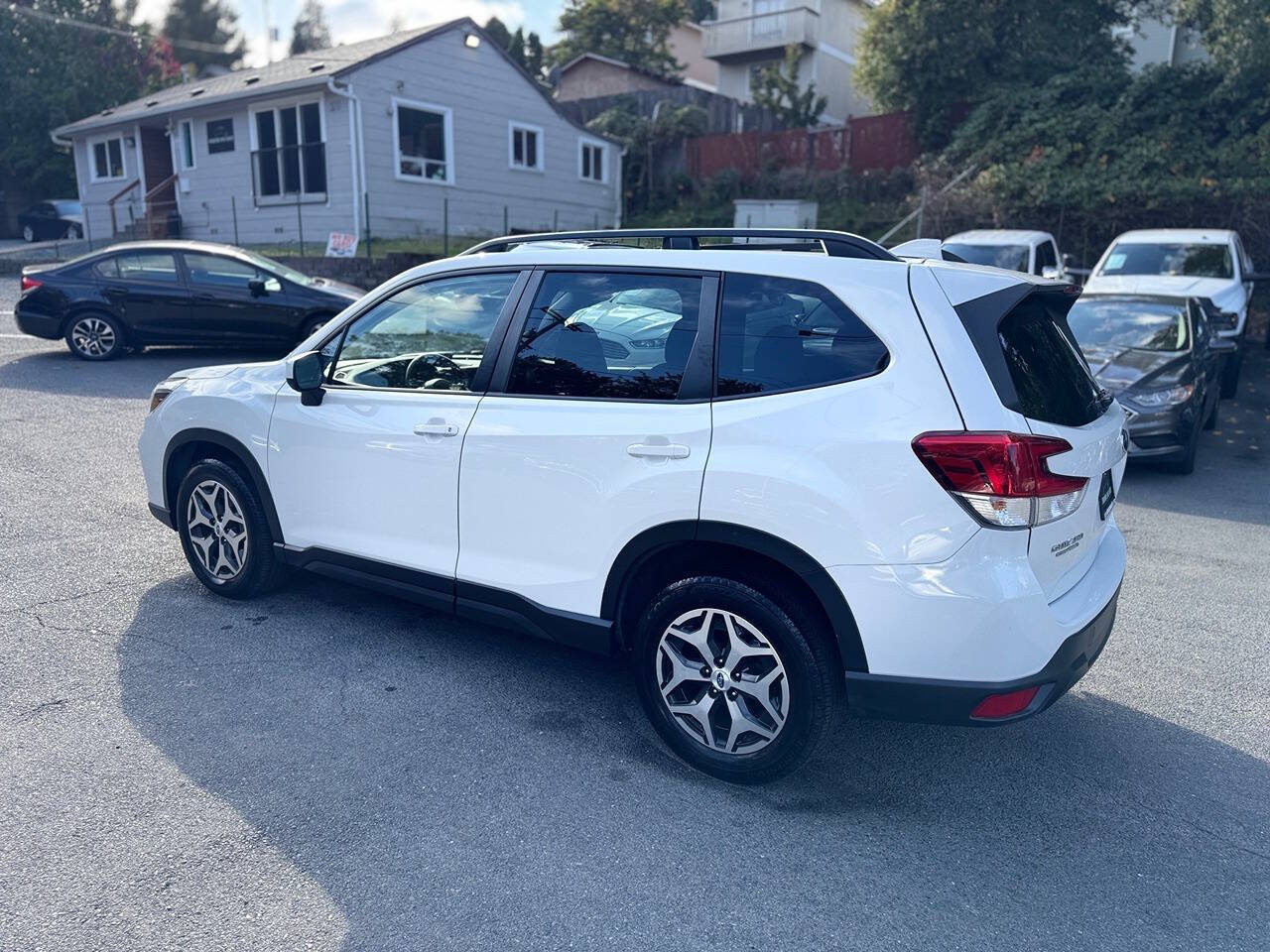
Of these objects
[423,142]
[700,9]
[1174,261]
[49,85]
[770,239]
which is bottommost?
[1174,261]

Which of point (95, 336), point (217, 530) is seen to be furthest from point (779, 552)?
point (95, 336)

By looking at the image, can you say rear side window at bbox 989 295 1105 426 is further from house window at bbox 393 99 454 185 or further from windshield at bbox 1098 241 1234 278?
house window at bbox 393 99 454 185

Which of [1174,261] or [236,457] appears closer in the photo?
[236,457]

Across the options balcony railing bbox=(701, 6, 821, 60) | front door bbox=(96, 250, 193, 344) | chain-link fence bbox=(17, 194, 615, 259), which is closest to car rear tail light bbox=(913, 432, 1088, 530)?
front door bbox=(96, 250, 193, 344)

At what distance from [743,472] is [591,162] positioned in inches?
1010

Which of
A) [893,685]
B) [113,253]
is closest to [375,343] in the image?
[893,685]

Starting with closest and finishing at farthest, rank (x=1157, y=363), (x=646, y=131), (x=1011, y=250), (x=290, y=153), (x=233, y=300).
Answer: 1. (x=1157, y=363)
2. (x=233, y=300)
3. (x=1011, y=250)
4. (x=290, y=153)
5. (x=646, y=131)

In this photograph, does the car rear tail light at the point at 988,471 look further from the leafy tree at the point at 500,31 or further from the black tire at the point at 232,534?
the leafy tree at the point at 500,31

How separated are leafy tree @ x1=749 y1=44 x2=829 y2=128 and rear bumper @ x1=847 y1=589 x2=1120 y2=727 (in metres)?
28.7

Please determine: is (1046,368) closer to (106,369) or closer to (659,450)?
(659,450)

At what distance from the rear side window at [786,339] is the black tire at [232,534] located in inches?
105

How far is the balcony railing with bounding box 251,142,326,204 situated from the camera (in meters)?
21.4

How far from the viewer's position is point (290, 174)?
21953 mm

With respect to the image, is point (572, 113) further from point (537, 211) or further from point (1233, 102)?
point (1233, 102)
